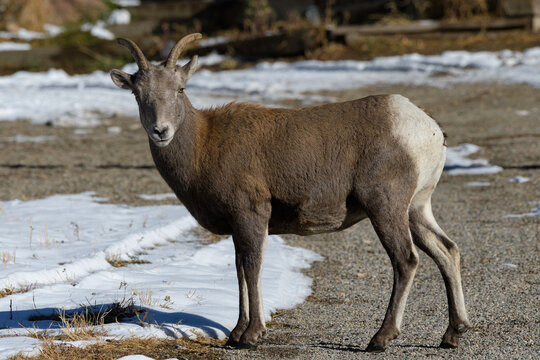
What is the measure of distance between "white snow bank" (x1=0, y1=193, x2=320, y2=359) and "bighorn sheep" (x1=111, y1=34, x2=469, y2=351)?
856 millimetres

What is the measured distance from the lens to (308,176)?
18.4 feet

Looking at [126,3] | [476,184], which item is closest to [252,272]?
[476,184]

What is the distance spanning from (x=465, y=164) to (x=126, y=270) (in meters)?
7.04

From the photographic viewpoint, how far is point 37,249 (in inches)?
327

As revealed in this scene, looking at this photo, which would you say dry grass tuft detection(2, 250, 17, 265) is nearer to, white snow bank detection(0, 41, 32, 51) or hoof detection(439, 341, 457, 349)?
hoof detection(439, 341, 457, 349)

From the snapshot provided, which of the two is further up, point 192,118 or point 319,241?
point 192,118

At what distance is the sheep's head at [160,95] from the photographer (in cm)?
548

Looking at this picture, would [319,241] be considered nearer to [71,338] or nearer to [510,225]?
[510,225]

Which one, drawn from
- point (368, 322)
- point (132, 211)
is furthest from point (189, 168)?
point (132, 211)

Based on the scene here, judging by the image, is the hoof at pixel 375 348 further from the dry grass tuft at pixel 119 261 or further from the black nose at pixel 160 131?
the dry grass tuft at pixel 119 261

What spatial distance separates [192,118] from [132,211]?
4689 millimetres

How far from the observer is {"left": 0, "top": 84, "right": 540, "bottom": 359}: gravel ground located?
571cm

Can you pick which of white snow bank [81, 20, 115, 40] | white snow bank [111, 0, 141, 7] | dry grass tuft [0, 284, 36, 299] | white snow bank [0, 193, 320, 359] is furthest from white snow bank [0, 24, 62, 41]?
dry grass tuft [0, 284, 36, 299]

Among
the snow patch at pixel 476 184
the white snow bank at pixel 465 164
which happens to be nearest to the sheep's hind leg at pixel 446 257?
the snow patch at pixel 476 184
